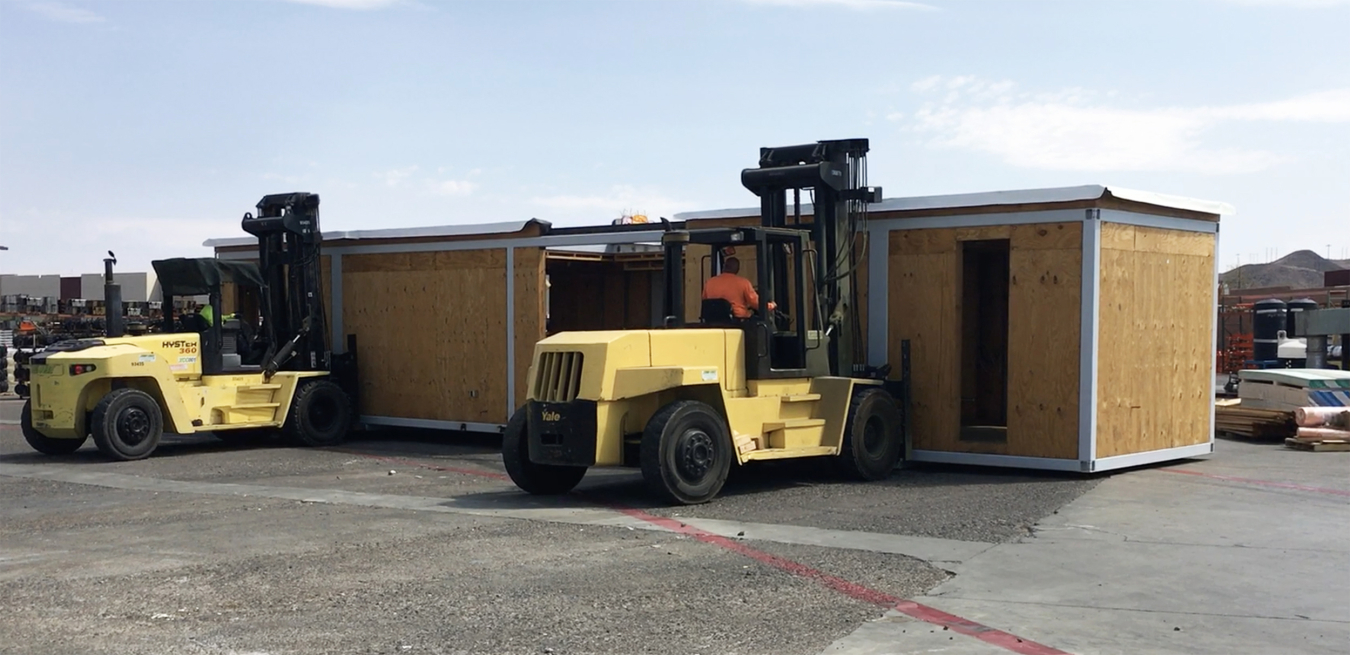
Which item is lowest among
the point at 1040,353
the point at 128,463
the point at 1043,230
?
the point at 128,463

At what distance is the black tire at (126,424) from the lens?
16.1 meters

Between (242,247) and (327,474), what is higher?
(242,247)

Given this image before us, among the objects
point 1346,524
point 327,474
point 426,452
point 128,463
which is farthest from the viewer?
point 426,452

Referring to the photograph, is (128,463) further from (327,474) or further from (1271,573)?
(1271,573)

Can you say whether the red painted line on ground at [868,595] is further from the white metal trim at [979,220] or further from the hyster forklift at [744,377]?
the white metal trim at [979,220]

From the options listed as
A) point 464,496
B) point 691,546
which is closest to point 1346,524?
point 691,546

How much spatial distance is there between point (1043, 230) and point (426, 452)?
8364 millimetres

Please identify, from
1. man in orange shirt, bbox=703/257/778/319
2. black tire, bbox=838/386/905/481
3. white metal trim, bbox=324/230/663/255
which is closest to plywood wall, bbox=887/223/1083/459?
black tire, bbox=838/386/905/481

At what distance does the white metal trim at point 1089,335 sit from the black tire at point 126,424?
10931 mm

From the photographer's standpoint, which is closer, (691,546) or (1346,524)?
(691,546)

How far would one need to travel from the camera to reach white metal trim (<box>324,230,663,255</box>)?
17375mm

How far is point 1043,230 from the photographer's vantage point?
14.0 metres

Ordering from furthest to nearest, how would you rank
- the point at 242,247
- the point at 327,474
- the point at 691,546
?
the point at 242,247, the point at 327,474, the point at 691,546

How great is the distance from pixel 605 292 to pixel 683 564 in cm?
1300
